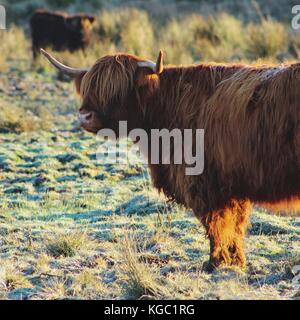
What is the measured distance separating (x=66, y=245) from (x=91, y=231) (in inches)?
21.4

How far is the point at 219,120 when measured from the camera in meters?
4.98

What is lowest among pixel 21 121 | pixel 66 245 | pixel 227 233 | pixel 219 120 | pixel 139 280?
pixel 139 280

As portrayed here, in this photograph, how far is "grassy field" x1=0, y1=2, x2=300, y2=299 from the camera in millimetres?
4812

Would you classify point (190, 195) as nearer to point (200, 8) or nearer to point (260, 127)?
point (260, 127)

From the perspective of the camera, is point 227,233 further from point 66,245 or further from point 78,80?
point 78,80

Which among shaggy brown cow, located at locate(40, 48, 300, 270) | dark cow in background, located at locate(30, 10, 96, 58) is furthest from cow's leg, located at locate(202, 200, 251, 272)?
dark cow in background, located at locate(30, 10, 96, 58)

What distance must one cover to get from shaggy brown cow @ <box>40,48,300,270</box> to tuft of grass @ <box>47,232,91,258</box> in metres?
0.63

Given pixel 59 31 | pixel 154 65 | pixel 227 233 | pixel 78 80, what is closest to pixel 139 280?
pixel 227 233

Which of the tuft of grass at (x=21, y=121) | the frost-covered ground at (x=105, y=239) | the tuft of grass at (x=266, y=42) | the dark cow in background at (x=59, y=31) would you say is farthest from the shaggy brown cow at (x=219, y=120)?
the dark cow in background at (x=59, y=31)

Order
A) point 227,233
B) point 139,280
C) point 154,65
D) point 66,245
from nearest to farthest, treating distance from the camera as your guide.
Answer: point 139,280 < point 227,233 < point 154,65 < point 66,245

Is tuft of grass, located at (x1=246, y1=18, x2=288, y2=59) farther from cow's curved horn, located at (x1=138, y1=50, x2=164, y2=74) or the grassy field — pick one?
cow's curved horn, located at (x1=138, y1=50, x2=164, y2=74)
